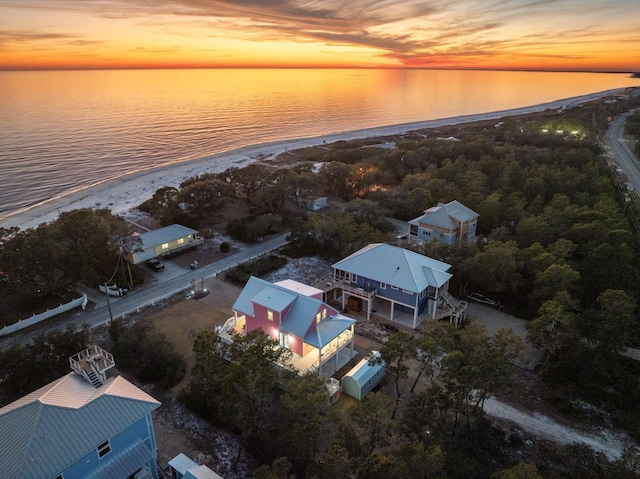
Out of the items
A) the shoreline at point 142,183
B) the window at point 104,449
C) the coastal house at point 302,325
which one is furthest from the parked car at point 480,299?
the shoreline at point 142,183

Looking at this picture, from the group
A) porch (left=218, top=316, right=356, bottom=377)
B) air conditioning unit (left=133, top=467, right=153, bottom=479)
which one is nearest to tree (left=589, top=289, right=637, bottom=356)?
porch (left=218, top=316, right=356, bottom=377)

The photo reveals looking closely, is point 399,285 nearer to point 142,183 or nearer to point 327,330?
point 327,330

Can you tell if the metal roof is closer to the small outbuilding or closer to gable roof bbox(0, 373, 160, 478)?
the small outbuilding

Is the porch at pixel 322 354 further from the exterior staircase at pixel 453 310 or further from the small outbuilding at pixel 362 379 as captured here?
the exterior staircase at pixel 453 310

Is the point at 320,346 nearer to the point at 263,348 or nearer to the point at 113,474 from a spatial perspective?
the point at 263,348

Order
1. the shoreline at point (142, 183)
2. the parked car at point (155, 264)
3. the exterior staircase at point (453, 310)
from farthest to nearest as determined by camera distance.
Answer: the shoreline at point (142, 183) → the parked car at point (155, 264) → the exterior staircase at point (453, 310)

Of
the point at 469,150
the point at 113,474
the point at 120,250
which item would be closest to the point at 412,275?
the point at 113,474

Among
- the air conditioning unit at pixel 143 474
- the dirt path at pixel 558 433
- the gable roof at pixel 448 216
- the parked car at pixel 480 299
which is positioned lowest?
the dirt path at pixel 558 433
